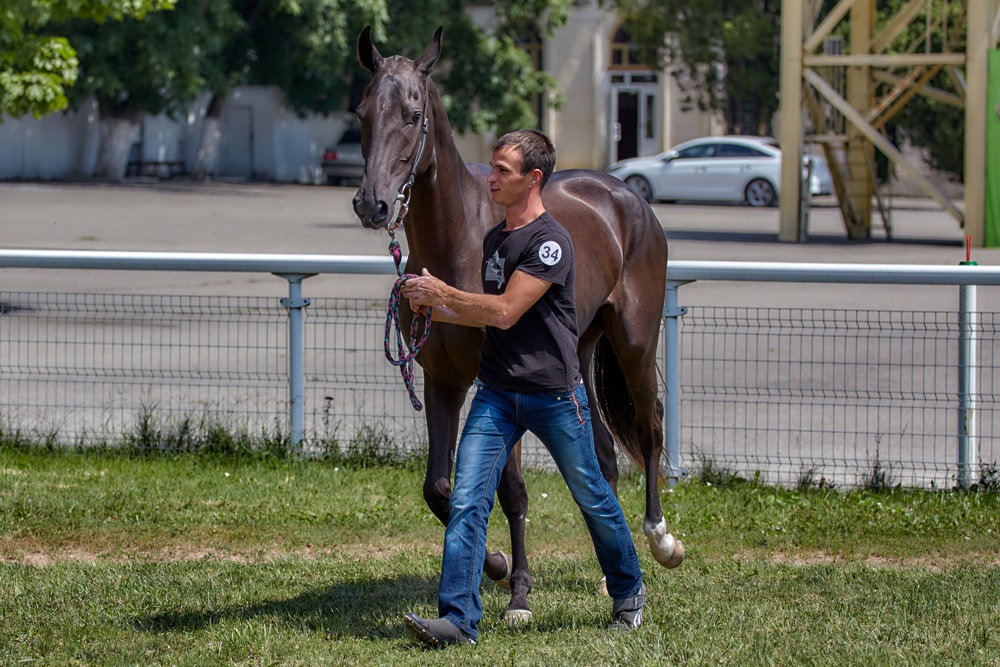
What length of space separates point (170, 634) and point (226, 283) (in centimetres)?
1133

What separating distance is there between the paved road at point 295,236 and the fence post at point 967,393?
21.6 feet

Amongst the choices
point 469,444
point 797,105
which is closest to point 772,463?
point 469,444

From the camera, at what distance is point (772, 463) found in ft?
25.0

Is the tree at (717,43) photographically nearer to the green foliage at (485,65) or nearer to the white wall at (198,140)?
the green foliage at (485,65)

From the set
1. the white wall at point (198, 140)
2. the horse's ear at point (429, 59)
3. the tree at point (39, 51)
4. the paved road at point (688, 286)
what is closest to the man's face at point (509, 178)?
the horse's ear at point (429, 59)

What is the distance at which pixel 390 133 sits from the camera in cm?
447

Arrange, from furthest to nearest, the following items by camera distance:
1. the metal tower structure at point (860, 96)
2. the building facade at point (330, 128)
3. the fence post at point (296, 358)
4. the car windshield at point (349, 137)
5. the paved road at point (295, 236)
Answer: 1. the car windshield at point (349, 137)
2. the building facade at point (330, 128)
3. the metal tower structure at point (860, 96)
4. the paved road at point (295, 236)
5. the fence post at point (296, 358)

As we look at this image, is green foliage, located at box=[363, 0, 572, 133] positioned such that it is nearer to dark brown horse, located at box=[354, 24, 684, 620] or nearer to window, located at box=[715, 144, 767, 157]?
window, located at box=[715, 144, 767, 157]

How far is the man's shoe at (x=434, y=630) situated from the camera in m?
4.44

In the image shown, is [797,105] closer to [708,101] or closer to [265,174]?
[708,101]

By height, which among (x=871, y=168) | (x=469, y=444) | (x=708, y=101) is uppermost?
(x=708, y=101)

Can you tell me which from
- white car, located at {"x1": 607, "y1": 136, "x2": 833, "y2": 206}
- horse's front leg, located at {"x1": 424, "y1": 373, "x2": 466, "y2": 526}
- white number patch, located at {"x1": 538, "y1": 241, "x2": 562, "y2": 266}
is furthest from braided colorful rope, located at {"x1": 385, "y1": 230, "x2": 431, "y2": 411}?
white car, located at {"x1": 607, "y1": 136, "x2": 833, "y2": 206}

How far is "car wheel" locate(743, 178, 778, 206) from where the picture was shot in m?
34.0

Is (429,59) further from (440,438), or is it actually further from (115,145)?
(115,145)
